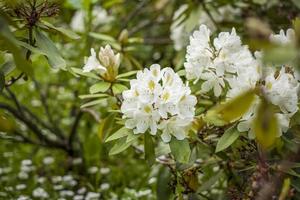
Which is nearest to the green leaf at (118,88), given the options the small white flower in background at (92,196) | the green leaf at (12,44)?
the green leaf at (12,44)

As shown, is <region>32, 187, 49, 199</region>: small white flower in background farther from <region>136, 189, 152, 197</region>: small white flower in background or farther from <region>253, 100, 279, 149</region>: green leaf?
<region>253, 100, 279, 149</region>: green leaf

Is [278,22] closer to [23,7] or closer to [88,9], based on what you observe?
[88,9]

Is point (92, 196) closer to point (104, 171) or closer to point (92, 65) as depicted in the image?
point (104, 171)

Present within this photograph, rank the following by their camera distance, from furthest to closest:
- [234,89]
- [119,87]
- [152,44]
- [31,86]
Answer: [31,86] < [152,44] < [119,87] < [234,89]

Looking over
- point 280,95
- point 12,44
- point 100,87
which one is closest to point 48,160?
point 100,87

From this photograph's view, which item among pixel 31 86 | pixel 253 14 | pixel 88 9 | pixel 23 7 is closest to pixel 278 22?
pixel 253 14
